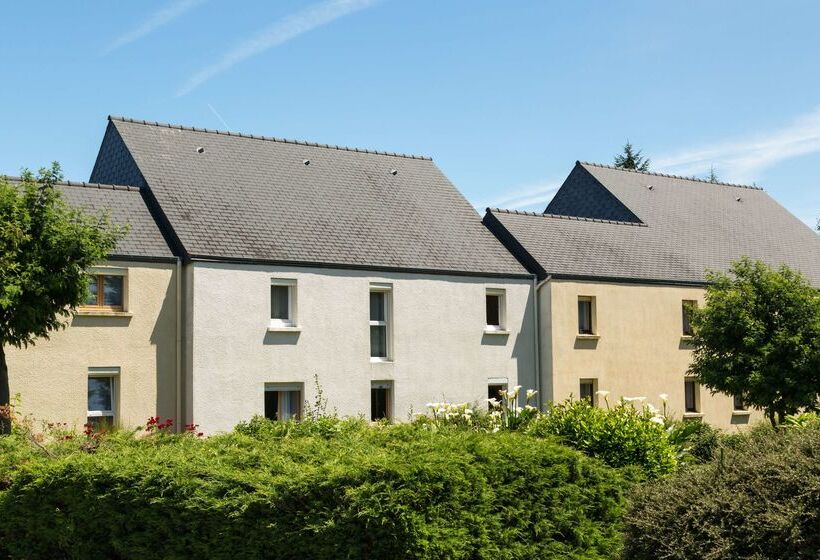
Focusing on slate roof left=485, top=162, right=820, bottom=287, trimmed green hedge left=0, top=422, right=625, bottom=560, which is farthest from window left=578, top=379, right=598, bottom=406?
trimmed green hedge left=0, top=422, right=625, bottom=560

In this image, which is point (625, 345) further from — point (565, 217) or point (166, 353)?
point (166, 353)

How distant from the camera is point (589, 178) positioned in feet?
122

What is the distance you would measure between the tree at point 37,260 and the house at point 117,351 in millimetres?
2395

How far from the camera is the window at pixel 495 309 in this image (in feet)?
93.0

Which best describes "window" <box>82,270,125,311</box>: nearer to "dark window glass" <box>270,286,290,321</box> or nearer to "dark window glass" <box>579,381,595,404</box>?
"dark window glass" <box>270,286,290,321</box>

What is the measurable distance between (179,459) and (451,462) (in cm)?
311

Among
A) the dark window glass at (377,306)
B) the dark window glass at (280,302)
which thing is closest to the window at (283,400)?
the dark window glass at (280,302)

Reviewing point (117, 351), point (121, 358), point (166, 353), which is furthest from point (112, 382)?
point (166, 353)

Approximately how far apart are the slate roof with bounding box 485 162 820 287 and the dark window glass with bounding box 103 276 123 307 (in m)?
12.0

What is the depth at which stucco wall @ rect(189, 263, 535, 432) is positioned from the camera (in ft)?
77.1

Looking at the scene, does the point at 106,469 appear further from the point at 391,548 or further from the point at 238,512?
the point at 391,548

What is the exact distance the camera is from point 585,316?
2973 centimetres

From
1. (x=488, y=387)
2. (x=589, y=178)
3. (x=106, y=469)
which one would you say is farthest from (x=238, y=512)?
(x=589, y=178)

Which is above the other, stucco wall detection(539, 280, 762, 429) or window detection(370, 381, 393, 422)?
stucco wall detection(539, 280, 762, 429)
